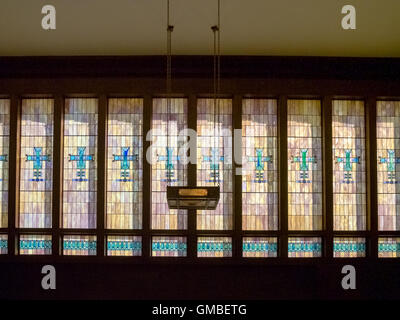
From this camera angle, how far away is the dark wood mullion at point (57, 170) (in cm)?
603

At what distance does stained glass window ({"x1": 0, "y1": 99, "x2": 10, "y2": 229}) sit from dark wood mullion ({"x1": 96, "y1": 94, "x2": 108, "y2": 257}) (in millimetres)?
1293

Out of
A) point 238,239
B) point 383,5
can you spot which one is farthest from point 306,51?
point 238,239

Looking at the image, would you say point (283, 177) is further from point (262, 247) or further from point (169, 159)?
point (169, 159)

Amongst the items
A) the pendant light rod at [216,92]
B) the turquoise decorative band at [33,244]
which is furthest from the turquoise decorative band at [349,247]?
the turquoise decorative band at [33,244]

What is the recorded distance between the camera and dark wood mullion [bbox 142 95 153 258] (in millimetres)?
6043

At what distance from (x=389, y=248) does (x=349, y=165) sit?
1260mm

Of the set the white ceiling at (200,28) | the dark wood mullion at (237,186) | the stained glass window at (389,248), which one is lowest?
the stained glass window at (389,248)

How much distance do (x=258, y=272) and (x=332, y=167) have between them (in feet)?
5.78

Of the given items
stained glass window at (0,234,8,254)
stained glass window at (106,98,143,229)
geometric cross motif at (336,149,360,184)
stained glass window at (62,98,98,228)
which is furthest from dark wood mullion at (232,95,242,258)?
stained glass window at (0,234,8,254)

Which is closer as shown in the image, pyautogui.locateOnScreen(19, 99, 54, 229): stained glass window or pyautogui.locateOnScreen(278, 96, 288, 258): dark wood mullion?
pyautogui.locateOnScreen(278, 96, 288, 258): dark wood mullion

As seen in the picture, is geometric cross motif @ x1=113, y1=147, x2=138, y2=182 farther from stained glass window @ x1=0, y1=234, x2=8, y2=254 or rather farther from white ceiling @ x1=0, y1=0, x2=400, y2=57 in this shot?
stained glass window @ x1=0, y1=234, x2=8, y2=254

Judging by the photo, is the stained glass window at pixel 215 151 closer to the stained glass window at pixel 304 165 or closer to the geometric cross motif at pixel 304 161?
the stained glass window at pixel 304 165

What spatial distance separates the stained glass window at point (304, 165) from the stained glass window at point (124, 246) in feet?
6.90

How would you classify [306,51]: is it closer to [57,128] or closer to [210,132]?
[210,132]
